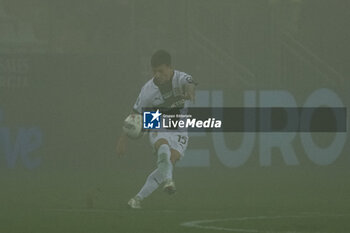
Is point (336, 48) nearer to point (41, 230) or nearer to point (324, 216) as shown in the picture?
Result: point (324, 216)

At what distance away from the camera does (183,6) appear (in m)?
25.6

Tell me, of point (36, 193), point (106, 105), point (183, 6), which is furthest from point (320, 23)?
point (36, 193)

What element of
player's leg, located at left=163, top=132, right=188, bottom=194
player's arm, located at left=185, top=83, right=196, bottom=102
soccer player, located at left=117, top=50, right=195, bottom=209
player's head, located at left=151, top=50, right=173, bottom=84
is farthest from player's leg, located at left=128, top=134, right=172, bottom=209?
player's head, located at left=151, top=50, right=173, bottom=84

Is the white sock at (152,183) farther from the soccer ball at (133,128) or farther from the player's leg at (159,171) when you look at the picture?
the soccer ball at (133,128)

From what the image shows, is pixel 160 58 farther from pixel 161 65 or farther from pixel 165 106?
pixel 165 106

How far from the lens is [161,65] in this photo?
1564 cm

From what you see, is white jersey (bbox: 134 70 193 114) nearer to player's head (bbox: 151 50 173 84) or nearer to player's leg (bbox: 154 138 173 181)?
player's head (bbox: 151 50 173 84)

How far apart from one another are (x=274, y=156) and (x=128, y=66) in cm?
343

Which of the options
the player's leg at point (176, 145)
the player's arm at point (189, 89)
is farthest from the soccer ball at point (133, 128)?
the player's arm at point (189, 89)

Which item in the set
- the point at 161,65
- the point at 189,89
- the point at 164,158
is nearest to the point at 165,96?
the point at 161,65

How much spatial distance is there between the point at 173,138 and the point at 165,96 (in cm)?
68

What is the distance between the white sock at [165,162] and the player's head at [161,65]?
1008 mm

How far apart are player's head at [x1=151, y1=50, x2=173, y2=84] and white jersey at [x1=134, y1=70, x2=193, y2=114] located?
117mm

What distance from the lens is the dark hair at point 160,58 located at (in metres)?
15.4
